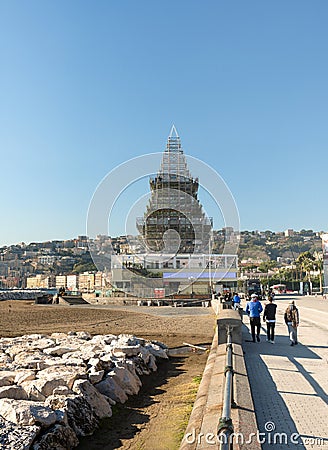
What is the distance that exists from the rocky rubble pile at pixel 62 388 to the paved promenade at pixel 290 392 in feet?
7.78

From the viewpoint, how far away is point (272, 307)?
614 inches

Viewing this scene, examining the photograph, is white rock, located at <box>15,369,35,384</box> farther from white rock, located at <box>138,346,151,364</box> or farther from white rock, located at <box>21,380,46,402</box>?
white rock, located at <box>138,346,151,364</box>

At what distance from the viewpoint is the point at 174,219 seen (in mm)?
85938

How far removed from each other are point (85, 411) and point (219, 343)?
5608mm

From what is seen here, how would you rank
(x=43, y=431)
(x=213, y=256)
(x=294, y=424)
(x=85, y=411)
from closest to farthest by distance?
(x=43, y=431) < (x=294, y=424) < (x=85, y=411) < (x=213, y=256)

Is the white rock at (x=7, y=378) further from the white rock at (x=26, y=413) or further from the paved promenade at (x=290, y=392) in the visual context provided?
the paved promenade at (x=290, y=392)

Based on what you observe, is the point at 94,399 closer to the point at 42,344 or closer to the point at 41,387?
the point at 41,387

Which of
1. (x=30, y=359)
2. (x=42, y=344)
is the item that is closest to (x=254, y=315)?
(x=42, y=344)

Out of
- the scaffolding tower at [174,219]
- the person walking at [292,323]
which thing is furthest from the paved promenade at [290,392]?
the scaffolding tower at [174,219]

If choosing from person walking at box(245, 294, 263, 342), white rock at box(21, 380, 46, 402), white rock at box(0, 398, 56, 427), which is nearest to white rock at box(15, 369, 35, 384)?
white rock at box(21, 380, 46, 402)

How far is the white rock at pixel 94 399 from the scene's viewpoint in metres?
8.05

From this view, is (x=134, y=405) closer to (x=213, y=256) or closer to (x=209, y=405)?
(x=209, y=405)

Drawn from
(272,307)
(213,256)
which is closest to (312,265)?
(213,256)

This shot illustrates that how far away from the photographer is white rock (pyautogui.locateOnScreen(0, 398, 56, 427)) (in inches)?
249
